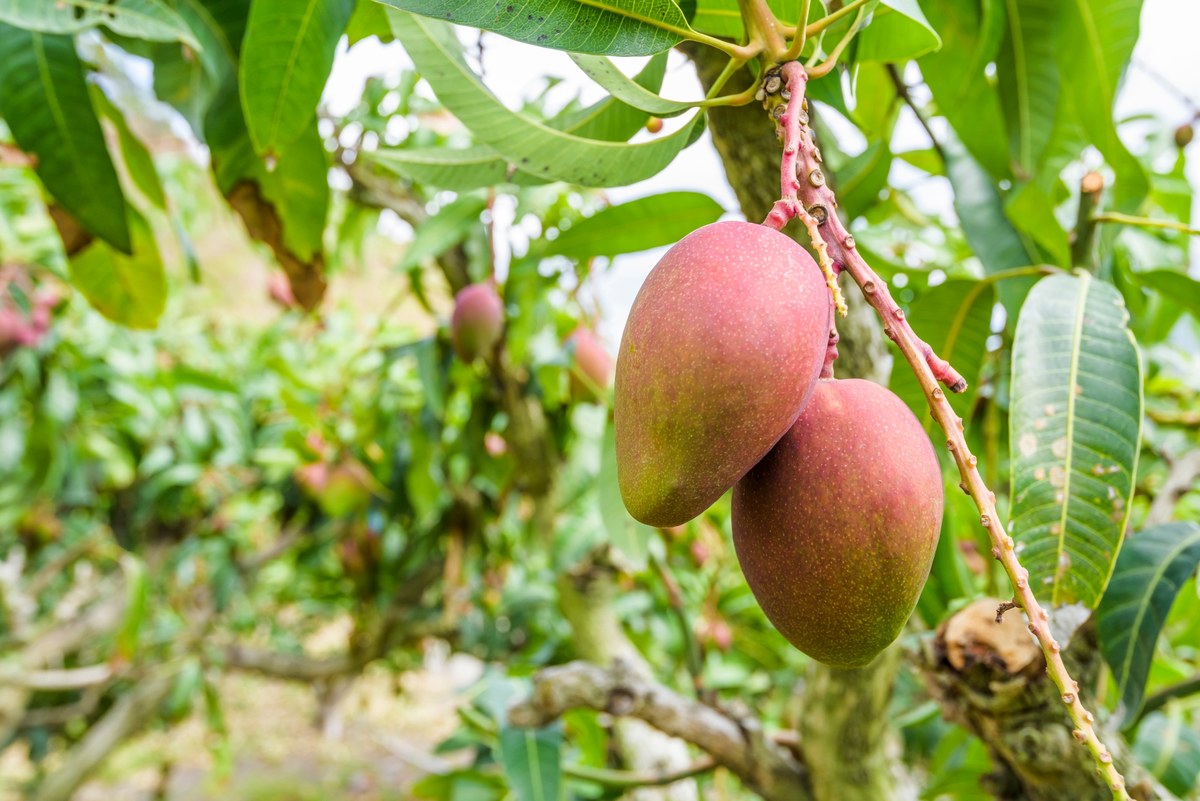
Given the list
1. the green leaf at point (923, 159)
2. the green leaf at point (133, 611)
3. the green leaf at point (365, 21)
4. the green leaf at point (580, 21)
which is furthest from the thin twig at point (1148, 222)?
the green leaf at point (133, 611)

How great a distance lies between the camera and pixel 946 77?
0.80m

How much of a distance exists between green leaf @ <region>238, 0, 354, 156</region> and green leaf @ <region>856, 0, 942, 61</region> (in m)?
0.38

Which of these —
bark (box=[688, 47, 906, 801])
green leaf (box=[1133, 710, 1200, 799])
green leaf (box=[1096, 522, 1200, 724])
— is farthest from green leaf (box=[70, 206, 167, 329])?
green leaf (box=[1133, 710, 1200, 799])

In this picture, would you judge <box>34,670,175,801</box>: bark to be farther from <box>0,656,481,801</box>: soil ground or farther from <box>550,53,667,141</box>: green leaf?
<box>550,53,667,141</box>: green leaf

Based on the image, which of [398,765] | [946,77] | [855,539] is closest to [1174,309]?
[946,77]

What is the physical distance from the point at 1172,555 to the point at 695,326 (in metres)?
0.53

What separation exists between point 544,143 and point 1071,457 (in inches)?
14.3

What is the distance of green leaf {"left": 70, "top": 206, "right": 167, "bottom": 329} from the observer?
1052 millimetres

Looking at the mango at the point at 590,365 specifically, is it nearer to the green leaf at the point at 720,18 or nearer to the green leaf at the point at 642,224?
the green leaf at the point at 642,224

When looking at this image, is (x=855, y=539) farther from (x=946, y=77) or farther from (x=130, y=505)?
(x=130, y=505)

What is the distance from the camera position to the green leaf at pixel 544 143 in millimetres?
526

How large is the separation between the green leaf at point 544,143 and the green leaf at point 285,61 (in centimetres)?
12

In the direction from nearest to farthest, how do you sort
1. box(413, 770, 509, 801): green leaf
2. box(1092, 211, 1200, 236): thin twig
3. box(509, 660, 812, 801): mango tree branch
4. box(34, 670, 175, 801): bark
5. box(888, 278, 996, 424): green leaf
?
box(1092, 211, 1200, 236): thin twig → box(888, 278, 996, 424): green leaf → box(509, 660, 812, 801): mango tree branch → box(413, 770, 509, 801): green leaf → box(34, 670, 175, 801): bark

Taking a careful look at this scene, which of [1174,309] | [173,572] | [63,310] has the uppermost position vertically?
[1174,309]
